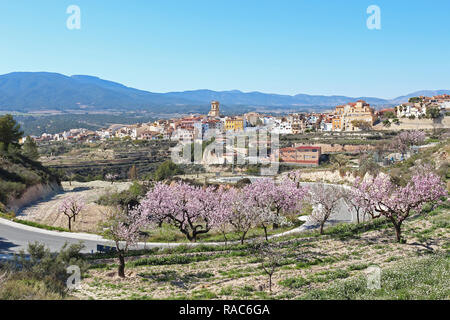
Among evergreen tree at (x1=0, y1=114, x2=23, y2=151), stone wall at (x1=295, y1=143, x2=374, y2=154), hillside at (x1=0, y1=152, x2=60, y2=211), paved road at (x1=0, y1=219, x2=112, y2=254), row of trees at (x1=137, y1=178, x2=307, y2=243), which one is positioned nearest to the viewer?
paved road at (x1=0, y1=219, x2=112, y2=254)

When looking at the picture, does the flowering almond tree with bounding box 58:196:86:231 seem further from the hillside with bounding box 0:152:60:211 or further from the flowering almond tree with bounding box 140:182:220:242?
the flowering almond tree with bounding box 140:182:220:242

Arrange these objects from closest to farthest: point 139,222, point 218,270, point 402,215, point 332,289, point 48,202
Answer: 1. point 332,289
2. point 218,270
3. point 139,222
4. point 402,215
5. point 48,202

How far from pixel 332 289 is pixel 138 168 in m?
69.4

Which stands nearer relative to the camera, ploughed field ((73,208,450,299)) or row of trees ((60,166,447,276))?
ploughed field ((73,208,450,299))

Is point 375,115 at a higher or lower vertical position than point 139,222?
higher

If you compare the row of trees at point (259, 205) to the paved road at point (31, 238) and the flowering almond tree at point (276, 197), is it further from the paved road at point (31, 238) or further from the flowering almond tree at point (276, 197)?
the paved road at point (31, 238)

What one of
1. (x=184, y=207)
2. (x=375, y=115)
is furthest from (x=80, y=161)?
(x=375, y=115)

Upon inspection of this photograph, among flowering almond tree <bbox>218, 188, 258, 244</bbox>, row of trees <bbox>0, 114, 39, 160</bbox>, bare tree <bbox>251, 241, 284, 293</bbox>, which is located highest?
row of trees <bbox>0, 114, 39, 160</bbox>

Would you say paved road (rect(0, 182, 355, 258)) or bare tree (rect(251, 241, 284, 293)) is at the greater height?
bare tree (rect(251, 241, 284, 293))

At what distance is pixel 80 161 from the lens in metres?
85.6

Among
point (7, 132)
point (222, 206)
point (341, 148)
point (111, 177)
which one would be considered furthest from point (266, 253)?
point (341, 148)

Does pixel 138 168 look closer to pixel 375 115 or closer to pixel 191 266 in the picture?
pixel 191 266

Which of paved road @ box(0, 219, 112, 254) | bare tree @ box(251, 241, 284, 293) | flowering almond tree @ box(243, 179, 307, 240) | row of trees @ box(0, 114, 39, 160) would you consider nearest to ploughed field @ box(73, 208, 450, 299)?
bare tree @ box(251, 241, 284, 293)
